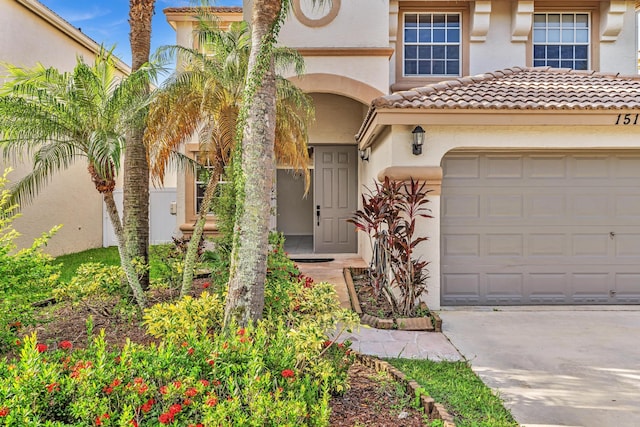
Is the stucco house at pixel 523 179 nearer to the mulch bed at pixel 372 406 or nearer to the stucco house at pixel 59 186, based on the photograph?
the mulch bed at pixel 372 406

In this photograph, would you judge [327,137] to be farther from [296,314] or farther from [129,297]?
[296,314]

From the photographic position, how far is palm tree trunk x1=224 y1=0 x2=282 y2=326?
427cm

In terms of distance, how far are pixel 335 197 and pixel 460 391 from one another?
9245 mm

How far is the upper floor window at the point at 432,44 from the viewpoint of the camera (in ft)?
39.6

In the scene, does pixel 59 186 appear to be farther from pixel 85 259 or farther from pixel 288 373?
pixel 288 373

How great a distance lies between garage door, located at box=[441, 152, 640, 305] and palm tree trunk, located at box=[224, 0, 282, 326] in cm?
469

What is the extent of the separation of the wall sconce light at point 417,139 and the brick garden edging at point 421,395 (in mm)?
4032

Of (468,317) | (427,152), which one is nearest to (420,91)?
(427,152)

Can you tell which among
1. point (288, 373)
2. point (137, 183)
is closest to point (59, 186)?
point (137, 183)

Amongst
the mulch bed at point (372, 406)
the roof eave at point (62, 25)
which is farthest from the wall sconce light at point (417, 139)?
the roof eave at point (62, 25)

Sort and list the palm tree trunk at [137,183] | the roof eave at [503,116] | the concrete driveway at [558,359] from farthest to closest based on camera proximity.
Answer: the palm tree trunk at [137,183]
the roof eave at [503,116]
the concrete driveway at [558,359]

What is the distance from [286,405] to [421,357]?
3.04 metres

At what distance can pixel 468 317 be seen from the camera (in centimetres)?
733

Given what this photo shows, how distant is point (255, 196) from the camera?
4301 millimetres
